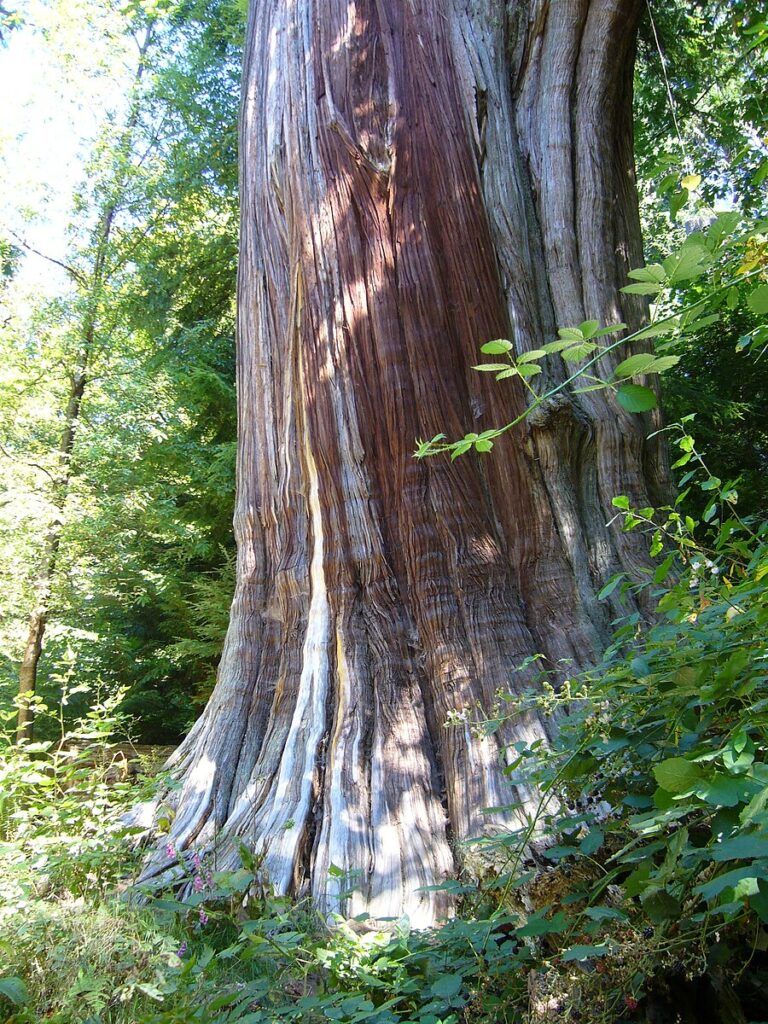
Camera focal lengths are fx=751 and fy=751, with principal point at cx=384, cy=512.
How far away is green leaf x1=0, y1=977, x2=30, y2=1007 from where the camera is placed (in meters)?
1.90

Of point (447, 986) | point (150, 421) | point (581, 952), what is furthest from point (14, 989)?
point (150, 421)

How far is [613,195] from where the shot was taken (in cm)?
451

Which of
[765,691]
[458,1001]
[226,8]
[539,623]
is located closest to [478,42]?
[539,623]

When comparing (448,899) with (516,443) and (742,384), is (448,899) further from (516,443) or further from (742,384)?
(742,384)

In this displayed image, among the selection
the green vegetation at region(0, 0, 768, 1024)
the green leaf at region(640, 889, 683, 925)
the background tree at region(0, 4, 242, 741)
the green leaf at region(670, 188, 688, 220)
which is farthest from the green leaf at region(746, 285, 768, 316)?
the background tree at region(0, 4, 242, 741)

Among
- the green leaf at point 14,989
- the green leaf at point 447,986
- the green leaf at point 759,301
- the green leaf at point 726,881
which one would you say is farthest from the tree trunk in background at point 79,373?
the green leaf at point 759,301

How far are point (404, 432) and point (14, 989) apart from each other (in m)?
2.52

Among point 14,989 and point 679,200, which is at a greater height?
point 679,200

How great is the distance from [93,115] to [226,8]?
11.4 ft

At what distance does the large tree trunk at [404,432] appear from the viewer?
10.2 ft

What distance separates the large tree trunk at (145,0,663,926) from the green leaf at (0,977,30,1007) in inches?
37.8

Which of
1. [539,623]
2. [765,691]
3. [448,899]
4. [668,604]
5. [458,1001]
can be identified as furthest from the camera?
[539,623]

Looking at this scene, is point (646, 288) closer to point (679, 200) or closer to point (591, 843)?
point (679, 200)

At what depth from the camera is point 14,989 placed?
6.26 feet
